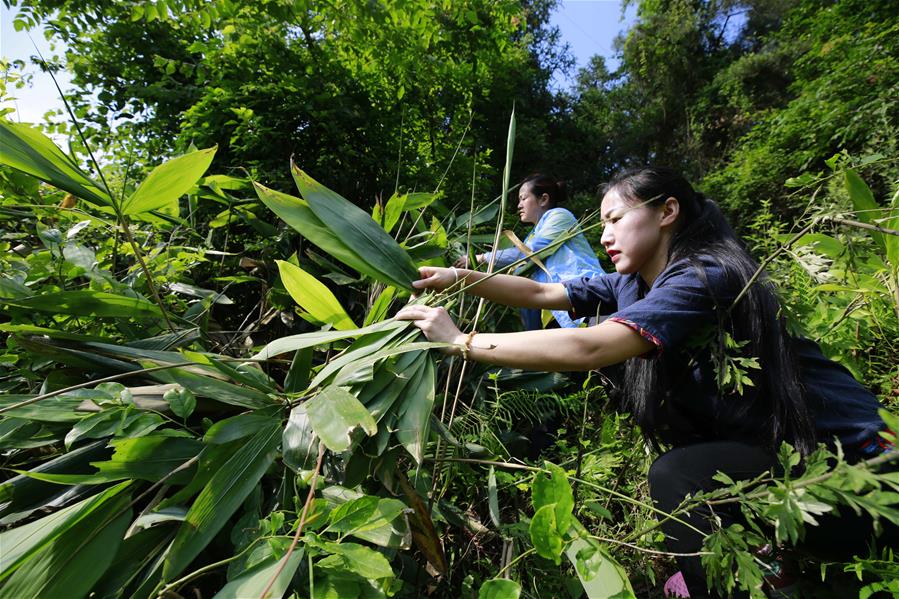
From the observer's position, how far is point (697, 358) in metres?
0.93

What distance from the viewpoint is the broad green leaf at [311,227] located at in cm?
94

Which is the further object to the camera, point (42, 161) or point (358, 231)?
point (358, 231)

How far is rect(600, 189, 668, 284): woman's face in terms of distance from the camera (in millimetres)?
1050

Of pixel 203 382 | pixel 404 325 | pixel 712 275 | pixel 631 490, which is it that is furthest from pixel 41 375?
pixel 631 490

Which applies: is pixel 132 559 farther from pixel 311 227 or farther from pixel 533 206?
pixel 533 206

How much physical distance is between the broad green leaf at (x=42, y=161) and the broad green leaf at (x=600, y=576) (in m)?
1.03

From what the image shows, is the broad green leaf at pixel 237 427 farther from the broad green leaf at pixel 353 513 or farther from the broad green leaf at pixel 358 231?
the broad green leaf at pixel 358 231

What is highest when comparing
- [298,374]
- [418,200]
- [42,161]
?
[42,161]

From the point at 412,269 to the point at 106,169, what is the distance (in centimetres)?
163

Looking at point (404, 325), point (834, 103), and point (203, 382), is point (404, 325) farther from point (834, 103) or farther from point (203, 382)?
point (834, 103)

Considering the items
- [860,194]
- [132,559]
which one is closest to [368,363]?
[132,559]

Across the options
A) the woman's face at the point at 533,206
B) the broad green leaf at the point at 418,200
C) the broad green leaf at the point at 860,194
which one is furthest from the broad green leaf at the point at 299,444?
the woman's face at the point at 533,206

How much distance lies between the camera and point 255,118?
2.18 meters

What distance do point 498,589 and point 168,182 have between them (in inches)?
36.3
